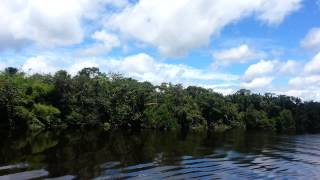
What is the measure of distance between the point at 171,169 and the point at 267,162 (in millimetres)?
11926

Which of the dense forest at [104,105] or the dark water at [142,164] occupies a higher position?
the dense forest at [104,105]

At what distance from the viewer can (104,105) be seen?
98.4 meters

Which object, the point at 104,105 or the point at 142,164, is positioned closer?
the point at 142,164

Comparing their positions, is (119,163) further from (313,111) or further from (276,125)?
(313,111)

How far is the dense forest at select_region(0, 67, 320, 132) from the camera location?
282 feet

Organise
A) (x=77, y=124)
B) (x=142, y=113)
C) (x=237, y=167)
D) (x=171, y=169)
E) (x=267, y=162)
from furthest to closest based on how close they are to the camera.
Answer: (x=142, y=113)
(x=77, y=124)
(x=267, y=162)
(x=237, y=167)
(x=171, y=169)

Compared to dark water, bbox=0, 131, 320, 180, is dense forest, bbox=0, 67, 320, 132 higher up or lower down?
higher up

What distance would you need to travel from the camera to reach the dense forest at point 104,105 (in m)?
86.1

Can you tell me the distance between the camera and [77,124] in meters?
94.8

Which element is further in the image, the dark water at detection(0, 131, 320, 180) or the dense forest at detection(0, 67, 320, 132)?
the dense forest at detection(0, 67, 320, 132)

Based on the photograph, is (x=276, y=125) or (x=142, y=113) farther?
(x=276, y=125)

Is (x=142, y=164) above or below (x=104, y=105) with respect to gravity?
below

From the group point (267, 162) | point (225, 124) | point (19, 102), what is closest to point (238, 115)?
point (225, 124)

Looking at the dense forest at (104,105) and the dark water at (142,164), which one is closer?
the dark water at (142,164)
